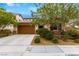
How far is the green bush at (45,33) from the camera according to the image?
740 cm

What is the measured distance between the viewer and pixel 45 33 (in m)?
7.86

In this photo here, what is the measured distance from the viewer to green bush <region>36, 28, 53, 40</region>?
24.3ft

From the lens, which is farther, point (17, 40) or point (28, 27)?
point (17, 40)

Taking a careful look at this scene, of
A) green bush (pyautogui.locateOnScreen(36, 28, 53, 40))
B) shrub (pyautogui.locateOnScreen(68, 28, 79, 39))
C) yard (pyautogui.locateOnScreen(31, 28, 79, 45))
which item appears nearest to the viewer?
shrub (pyautogui.locateOnScreen(68, 28, 79, 39))

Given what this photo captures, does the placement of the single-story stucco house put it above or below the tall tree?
below

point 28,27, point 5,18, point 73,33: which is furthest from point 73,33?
point 5,18

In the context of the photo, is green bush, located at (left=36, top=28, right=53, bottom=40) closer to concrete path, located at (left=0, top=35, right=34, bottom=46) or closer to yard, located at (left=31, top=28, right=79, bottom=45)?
yard, located at (left=31, top=28, right=79, bottom=45)

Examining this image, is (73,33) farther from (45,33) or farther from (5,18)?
(5,18)

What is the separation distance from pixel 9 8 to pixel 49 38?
1870 mm

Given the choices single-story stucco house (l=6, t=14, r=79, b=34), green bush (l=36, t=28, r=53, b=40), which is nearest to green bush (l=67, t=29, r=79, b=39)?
single-story stucco house (l=6, t=14, r=79, b=34)

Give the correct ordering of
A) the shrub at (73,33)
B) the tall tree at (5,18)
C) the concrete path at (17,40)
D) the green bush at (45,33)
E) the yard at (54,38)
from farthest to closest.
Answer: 1. the tall tree at (5,18)
2. the concrete path at (17,40)
3. the green bush at (45,33)
4. the yard at (54,38)
5. the shrub at (73,33)

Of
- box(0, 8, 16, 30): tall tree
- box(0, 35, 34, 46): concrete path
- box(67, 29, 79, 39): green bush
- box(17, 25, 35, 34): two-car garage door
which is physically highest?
box(0, 8, 16, 30): tall tree

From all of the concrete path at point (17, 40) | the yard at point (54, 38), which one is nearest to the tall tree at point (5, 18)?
the concrete path at point (17, 40)

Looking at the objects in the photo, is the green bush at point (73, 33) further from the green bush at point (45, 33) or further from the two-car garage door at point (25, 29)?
the two-car garage door at point (25, 29)
